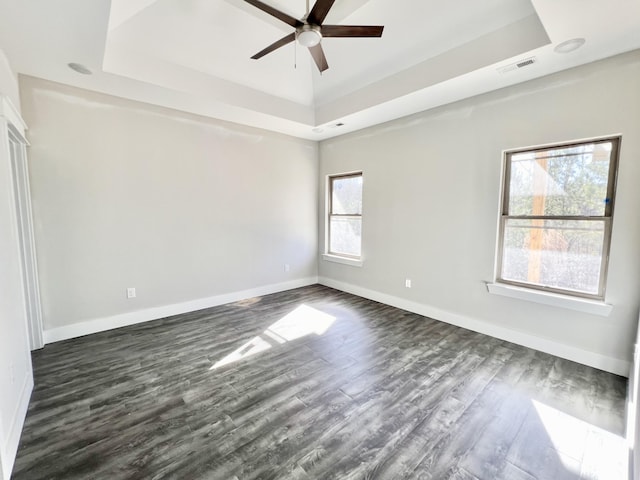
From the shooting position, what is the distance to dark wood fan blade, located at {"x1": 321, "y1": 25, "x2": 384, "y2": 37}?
2.15 metres

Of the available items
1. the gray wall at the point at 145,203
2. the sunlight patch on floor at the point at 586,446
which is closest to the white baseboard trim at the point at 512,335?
the sunlight patch on floor at the point at 586,446

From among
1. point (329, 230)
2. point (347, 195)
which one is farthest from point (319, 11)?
point (329, 230)

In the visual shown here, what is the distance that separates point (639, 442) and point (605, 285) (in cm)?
169

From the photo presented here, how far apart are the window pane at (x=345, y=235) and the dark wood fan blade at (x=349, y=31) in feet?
9.62

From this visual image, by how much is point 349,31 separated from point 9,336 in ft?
10.6

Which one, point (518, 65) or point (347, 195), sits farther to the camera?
point (347, 195)

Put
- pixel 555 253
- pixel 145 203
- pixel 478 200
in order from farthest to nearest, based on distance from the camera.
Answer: pixel 145 203, pixel 478 200, pixel 555 253

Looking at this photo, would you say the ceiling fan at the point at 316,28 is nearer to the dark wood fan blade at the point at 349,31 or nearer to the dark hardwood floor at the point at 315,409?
the dark wood fan blade at the point at 349,31

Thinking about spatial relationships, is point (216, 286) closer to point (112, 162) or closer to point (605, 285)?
point (112, 162)

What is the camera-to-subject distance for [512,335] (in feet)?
10.2

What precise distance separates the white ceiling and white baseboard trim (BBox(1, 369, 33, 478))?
260 centimetres

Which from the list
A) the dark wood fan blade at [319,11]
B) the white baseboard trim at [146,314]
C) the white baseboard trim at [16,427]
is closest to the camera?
the white baseboard trim at [16,427]

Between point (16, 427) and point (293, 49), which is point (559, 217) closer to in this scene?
point (293, 49)

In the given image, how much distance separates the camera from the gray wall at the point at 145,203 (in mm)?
3010
